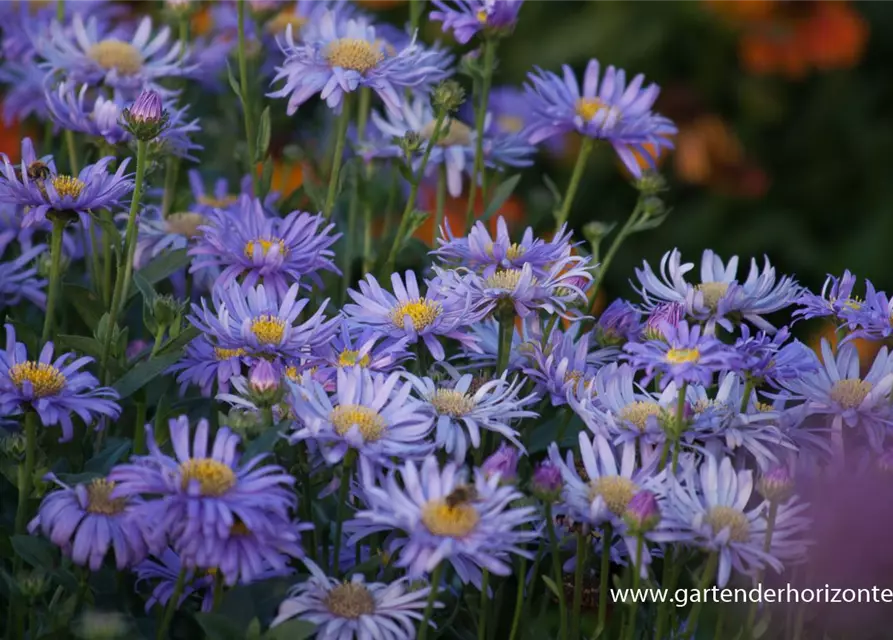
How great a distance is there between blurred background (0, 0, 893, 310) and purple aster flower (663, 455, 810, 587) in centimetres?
133

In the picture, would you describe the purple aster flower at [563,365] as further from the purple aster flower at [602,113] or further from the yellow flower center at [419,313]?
the purple aster flower at [602,113]

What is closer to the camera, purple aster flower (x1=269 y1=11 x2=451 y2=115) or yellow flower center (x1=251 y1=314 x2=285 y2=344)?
yellow flower center (x1=251 y1=314 x2=285 y2=344)

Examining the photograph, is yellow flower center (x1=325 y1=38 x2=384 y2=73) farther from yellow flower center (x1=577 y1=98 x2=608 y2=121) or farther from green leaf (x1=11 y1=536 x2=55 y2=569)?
green leaf (x1=11 y1=536 x2=55 y2=569)

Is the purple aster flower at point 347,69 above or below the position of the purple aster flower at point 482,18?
below

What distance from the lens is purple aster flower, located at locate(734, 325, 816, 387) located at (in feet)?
2.71

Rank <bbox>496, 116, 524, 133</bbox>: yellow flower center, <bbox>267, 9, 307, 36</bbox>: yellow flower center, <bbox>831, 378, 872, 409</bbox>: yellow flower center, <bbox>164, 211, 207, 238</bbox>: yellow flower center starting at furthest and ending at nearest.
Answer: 1. <bbox>496, 116, 524, 133</bbox>: yellow flower center
2. <bbox>267, 9, 307, 36</bbox>: yellow flower center
3. <bbox>164, 211, 207, 238</bbox>: yellow flower center
4. <bbox>831, 378, 872, 409</bbox>: yellow flower center

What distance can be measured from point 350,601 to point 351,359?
0.17 m

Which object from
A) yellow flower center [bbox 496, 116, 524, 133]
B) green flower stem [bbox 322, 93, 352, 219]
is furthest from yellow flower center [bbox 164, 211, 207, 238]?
yellow flower center [bbox 496, 116, 524, 133]

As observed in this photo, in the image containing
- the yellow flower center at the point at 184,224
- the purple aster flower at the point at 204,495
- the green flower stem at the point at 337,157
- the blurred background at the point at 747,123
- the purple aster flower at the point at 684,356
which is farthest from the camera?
the blurred background at the point at 747,123

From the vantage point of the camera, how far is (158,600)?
2.66ft

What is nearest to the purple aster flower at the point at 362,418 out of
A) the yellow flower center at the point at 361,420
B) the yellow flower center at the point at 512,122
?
the yellow flower center at the point at 361,420

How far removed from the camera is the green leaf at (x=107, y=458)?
84cm

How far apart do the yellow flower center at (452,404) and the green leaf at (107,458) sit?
8.0 inches

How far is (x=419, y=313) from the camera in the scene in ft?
2.89
